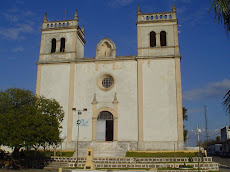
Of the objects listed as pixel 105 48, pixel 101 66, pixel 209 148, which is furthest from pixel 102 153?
pixel 209 148

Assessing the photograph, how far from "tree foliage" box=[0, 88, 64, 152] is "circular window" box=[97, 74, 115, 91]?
698 centimetres

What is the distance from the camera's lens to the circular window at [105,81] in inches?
1001

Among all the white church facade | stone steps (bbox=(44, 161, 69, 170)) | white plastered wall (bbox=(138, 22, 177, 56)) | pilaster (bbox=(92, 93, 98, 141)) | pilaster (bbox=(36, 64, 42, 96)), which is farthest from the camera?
pilaster (bbox=(36, 64, 42, 96))

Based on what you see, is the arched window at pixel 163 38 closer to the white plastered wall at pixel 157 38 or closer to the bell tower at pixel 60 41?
the white plastered wall at pixel 157 38

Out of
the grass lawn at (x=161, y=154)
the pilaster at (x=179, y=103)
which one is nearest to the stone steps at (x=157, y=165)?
the grass lawn at (x=161, y=154)

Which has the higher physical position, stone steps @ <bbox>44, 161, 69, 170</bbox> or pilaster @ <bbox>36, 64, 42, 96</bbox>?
pilaster @ <bbox>36, 64, 42, 96</bbox>

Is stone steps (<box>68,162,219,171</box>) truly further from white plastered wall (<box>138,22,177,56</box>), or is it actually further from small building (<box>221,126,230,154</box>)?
small building (<box>221,126,230,154</box>)

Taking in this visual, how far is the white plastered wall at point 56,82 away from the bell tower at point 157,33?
26.5 ft

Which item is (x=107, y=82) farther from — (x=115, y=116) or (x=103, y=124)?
(x=103, y=124)

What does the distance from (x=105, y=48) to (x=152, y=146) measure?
1131 cm

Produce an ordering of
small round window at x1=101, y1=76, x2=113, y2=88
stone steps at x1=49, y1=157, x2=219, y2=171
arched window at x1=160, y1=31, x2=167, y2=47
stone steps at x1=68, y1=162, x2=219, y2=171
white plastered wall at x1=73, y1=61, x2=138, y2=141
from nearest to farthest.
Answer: stone steps at x1=68, y1=162, x2=219, y2=171 < stone steps at x1=49, y1=157, x2=219, y2=171 < white plastered wall at x1=73, y1=61, x2=138, y2=141 < small round window at x1=101, y1=76, x2=113, y2=88 < arched window at x1=160, y1=31, x2=167, y2=47

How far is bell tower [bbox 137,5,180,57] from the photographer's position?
2498cm

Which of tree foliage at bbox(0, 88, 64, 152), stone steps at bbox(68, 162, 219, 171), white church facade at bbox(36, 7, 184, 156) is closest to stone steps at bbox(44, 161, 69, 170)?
stone steps at bbox(68, 162, 219, 171)

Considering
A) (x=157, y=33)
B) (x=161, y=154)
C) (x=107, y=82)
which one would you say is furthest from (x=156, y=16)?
(x=161, y=154)
